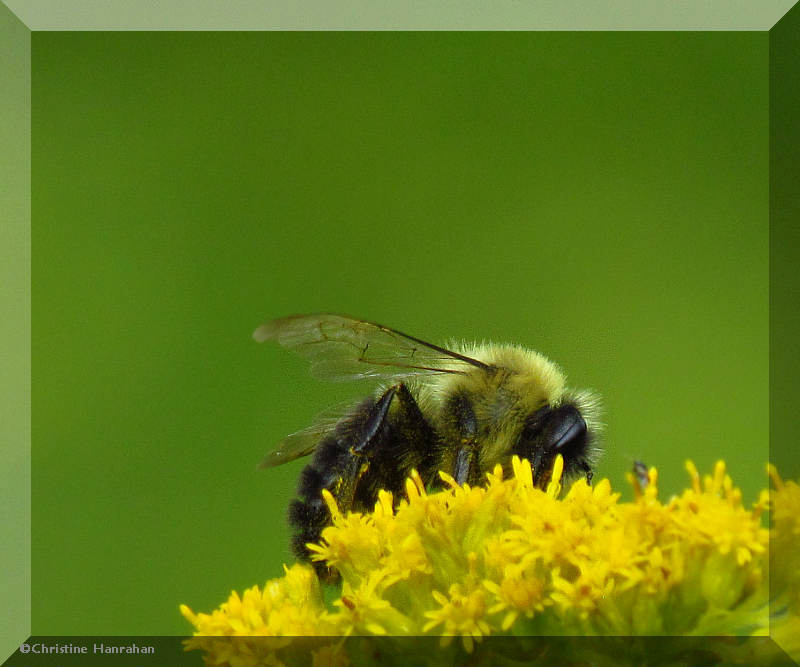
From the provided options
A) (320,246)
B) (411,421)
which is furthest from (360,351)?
(320,246)

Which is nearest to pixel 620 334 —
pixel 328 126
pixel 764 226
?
pixel 764 226

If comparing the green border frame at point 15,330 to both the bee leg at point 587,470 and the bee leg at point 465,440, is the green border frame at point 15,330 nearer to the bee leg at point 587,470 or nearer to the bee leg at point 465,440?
the bee leg at point 465,440

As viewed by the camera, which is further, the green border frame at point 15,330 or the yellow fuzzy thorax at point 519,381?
the green border frame at point 15,330

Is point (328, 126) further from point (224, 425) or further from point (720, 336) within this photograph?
point (720, 336)

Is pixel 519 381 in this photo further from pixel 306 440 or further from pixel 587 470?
pixel 306 440

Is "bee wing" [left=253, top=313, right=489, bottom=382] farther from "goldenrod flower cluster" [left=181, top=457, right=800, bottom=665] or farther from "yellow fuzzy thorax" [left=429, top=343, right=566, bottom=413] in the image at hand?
"goldenrod flower cluster" [left=181, top=457, right=800, bottom=665]

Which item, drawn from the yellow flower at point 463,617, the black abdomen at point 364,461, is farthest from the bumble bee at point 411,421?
the yellow flower at point 463,617

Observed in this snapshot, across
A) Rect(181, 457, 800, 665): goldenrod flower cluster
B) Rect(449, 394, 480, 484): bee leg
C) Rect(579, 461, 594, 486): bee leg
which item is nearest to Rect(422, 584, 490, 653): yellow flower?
Rect(181, 457, 800, 665): goldenrod flower cluster
